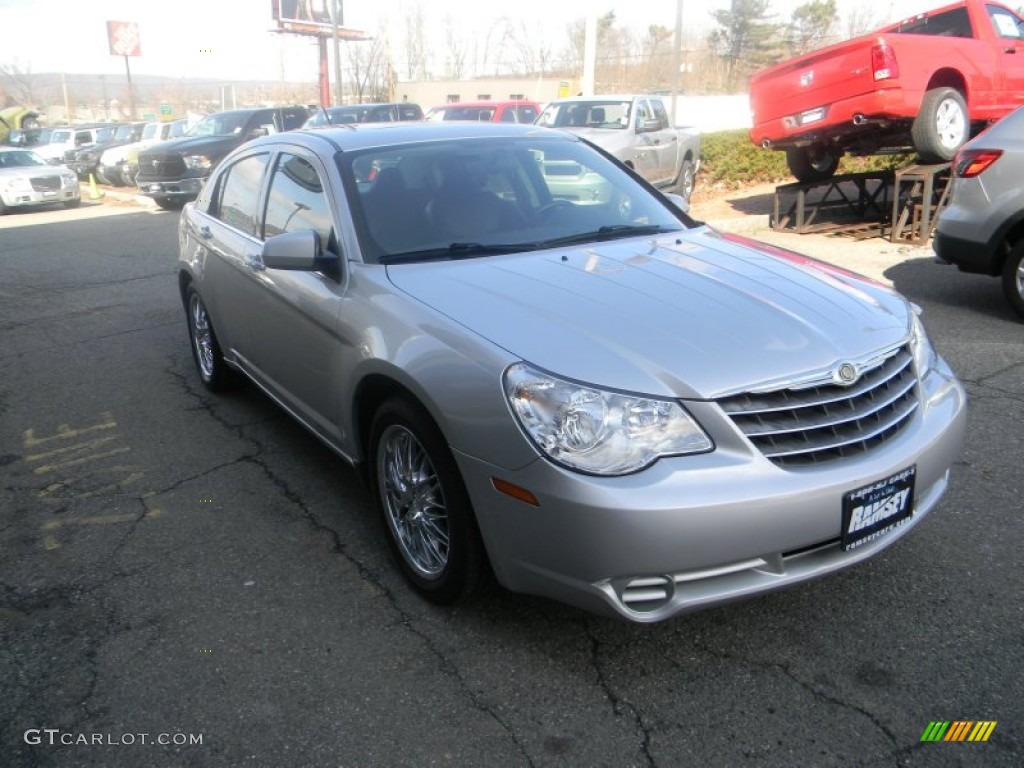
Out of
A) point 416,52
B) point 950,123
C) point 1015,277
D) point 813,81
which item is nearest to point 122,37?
point 416,52

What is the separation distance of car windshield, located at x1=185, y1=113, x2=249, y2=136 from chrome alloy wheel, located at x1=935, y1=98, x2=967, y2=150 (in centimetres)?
1370

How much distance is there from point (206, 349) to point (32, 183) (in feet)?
53.8

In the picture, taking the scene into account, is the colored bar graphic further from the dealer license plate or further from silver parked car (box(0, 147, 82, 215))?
silver parked car (box(0, 147, 82, 215))

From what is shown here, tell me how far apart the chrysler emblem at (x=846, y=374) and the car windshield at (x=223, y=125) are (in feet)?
57.5

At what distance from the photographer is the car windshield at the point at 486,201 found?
3574 mm

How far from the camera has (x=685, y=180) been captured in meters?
14.7

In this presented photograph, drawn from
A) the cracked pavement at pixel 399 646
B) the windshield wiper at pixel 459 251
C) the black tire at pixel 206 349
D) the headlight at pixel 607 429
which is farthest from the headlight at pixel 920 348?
the black tire at pixel 206 349

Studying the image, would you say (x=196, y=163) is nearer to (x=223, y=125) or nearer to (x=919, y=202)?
(x=223, y=125)

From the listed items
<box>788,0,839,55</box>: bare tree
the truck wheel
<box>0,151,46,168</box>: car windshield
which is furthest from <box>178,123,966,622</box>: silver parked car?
<box>788,0,839,55</box>: bare tree

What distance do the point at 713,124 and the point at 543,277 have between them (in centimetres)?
2668

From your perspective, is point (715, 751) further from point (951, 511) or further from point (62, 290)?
point (62, 290)

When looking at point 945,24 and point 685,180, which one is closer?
point 945,24

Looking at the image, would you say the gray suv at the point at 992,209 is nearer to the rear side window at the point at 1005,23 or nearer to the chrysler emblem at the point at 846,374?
the chrysler emblem at the point at 846,374

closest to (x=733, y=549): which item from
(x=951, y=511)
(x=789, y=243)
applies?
(x=951, y=511)
